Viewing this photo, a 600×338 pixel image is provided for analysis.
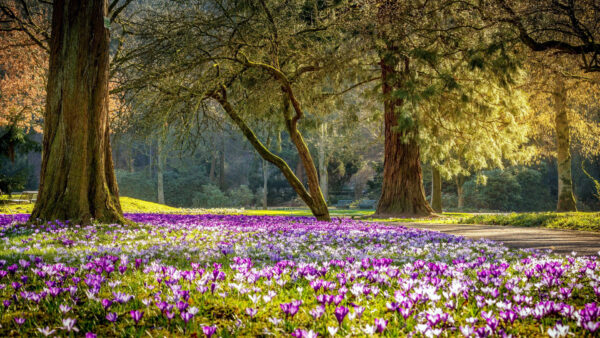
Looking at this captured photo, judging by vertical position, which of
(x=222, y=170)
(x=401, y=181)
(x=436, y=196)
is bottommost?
(x=436, y=196)

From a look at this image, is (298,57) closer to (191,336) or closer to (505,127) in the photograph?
(505,127)

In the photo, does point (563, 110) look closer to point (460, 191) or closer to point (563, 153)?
point (563, 153)

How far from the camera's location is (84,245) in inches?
197

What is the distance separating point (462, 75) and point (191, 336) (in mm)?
13471

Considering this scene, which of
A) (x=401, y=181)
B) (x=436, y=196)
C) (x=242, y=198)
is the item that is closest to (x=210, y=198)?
(x=242, y=198)

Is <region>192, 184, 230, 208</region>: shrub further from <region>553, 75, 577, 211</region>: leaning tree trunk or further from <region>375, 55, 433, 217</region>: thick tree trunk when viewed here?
<region>553, 75, 577, 211</region>: leaning tree trunk

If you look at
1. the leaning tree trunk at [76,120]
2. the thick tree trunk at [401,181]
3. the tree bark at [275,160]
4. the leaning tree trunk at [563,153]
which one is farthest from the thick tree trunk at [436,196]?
the leaning tree trunk at [76,120]

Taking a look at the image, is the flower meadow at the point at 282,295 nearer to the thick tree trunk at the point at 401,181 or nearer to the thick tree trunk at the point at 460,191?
the thick tree trunk at the point at 401,181

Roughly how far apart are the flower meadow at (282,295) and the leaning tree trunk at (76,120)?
209 centimetres

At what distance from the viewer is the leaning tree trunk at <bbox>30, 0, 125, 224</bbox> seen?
7.06 metres

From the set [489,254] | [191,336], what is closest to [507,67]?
[489,254]

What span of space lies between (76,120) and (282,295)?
19.9 feet

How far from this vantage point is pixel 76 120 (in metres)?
7.12

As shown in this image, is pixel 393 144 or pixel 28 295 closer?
pixel 28 295
